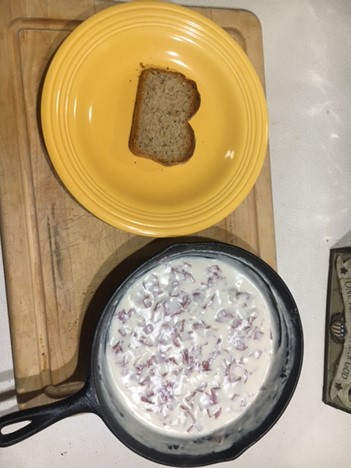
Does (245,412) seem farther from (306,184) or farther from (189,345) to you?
(306,184)

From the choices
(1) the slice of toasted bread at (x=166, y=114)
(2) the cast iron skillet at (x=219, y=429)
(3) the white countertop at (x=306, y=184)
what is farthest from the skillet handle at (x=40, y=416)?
(1) the slice of toasted bread at (x=166, y=114)

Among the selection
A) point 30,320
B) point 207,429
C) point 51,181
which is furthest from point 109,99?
point 207,429

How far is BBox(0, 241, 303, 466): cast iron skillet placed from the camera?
1.07 metres

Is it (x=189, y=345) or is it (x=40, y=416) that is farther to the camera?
(x=189, y=345)

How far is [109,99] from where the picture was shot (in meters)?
1.21

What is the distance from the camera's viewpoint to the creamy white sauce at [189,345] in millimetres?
1203

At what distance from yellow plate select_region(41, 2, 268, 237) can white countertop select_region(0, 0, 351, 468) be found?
201 millimetres

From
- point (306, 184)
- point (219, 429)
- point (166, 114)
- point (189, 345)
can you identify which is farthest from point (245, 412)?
point (166, 114)

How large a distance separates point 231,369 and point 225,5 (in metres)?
0.84

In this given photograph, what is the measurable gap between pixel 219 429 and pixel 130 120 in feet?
2.33

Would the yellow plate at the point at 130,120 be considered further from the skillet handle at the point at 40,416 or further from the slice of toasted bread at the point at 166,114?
the skillet handle at the point at 40,416

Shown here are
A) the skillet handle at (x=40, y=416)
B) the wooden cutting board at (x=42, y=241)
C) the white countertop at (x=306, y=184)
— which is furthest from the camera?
the white countertop at (x=306, y=184)

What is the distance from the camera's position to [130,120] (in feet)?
4.01

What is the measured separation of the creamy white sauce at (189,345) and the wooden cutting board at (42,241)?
8 cm
